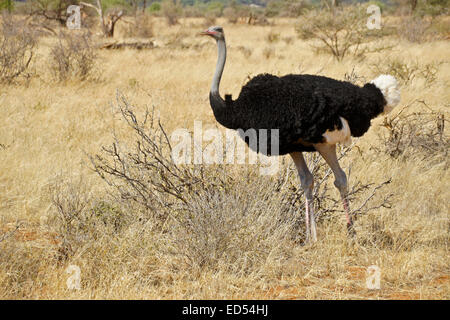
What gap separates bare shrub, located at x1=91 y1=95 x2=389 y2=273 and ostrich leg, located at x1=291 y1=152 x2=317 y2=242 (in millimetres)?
113

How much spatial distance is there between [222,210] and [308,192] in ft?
2.45

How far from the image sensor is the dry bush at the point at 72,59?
401 inches

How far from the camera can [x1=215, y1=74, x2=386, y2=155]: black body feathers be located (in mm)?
3797

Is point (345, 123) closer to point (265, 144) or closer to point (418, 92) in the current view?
point (265, 144)

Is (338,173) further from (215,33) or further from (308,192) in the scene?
(215,33)

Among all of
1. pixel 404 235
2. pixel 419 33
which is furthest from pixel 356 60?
pixel 404 235

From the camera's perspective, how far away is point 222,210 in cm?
383

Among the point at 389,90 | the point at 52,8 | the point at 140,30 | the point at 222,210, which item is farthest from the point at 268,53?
the point at 52,8

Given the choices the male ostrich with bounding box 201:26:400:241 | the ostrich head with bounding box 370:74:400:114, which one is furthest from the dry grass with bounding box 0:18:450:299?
the ostrich head with bounding box 370:74:400:114

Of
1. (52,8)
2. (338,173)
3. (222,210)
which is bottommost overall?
(222,210)

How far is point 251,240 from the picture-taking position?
3.80 meters

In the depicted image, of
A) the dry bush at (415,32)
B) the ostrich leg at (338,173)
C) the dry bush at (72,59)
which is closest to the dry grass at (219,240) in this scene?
the ostrich leg at (338,173)
